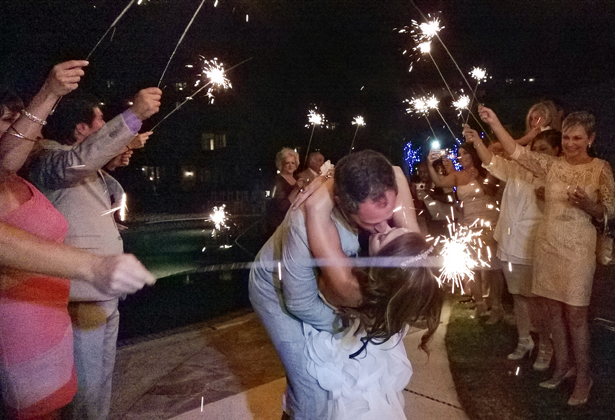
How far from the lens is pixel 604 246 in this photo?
144 inches

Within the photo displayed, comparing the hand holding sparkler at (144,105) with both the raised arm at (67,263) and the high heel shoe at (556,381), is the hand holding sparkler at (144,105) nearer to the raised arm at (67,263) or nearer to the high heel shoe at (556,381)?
the raised arm at (67,263)

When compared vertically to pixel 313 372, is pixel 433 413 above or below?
below

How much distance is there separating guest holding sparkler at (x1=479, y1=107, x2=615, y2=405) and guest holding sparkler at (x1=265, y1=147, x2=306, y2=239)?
2.49m

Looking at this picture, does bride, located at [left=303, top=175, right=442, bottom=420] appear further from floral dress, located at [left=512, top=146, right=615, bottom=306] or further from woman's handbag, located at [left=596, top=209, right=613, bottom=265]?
woman's handbag, located at [left=596, top=209, right=613, bottom=265]

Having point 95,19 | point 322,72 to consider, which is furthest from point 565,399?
point 322,72

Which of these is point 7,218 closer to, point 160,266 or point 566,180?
point 566,180

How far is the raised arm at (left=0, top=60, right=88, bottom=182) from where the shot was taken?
2.00 metres

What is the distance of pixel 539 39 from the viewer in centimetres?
822

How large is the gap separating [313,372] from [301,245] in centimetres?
70

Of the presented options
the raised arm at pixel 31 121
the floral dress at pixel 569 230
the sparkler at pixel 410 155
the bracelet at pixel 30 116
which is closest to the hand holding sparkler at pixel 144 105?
the raised arm at pixel 31 121

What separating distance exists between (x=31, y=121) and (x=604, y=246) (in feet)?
12.5

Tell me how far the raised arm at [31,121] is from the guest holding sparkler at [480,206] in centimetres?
455

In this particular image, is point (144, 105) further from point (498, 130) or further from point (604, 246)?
point (604, 246)

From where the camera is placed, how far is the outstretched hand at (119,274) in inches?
57.8
